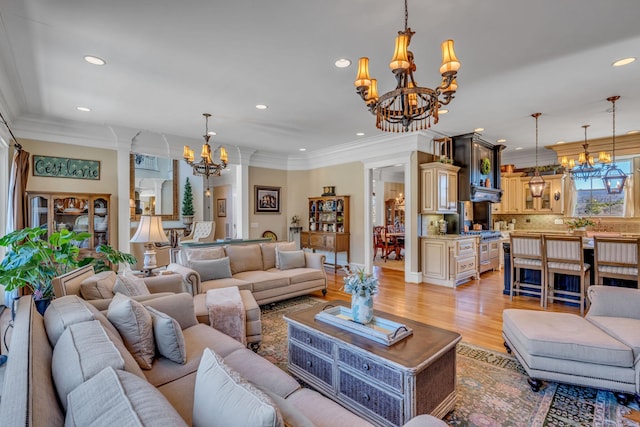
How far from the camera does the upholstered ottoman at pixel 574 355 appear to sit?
2.12 meters

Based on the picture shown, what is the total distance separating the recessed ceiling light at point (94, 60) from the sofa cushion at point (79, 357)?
272 centimetres

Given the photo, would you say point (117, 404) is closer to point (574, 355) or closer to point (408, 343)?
point (408, 343)

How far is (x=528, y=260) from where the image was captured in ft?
15.0

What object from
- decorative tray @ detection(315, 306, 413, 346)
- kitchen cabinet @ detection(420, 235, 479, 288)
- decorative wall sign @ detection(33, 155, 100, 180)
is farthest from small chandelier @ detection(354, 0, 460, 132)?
decorative wall sign @ detection(33, 155, 100, 180)

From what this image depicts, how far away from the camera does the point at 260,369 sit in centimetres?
177

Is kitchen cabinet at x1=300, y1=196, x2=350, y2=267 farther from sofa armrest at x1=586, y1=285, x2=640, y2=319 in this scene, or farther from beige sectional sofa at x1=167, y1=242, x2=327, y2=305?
sofa armrest at x1=586, y1=285, x2=640, y2=319

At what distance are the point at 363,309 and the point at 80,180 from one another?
5.28m

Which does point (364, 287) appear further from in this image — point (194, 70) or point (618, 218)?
Result: point (618, 218)

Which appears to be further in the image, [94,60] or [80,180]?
[80,180]

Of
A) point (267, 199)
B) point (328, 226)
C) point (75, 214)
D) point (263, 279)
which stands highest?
point (267, 199)

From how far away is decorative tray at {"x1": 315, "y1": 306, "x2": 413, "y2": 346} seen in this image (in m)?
2.07

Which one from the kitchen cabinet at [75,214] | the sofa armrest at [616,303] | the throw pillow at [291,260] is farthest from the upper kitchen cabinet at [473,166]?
Result: the kitchen cabinet at [75,214]

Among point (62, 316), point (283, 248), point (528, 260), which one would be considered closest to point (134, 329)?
point (62, 316)

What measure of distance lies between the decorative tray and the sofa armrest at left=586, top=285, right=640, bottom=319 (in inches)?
71.9
